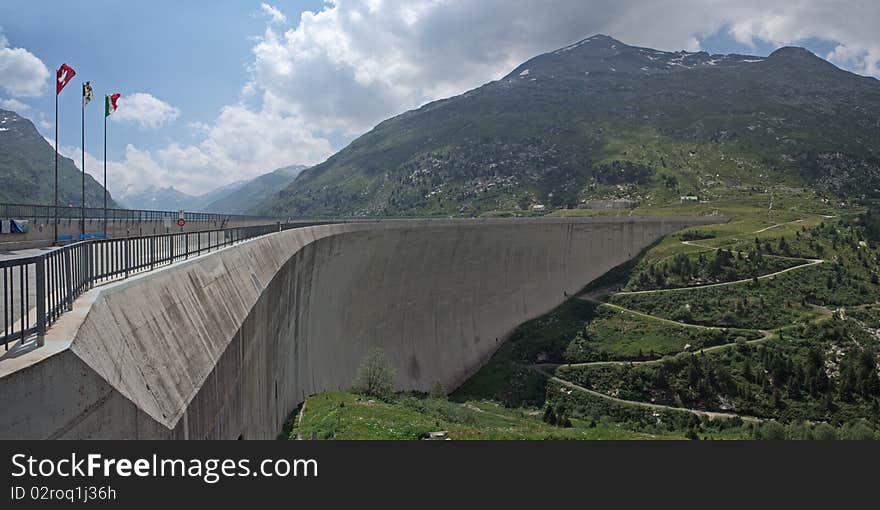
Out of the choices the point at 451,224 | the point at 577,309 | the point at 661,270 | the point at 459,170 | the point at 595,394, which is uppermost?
the point at 459,170

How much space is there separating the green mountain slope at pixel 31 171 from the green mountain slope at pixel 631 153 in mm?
62412

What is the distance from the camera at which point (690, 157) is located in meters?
125

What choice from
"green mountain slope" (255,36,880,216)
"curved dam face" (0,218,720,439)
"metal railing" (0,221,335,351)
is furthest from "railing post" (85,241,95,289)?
"green mountain slope" (255,36,880,216)

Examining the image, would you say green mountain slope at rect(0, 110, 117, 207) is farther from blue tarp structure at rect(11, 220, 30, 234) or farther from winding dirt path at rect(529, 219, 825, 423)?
blue tarp structure at rect(11, 220, 30, 234)

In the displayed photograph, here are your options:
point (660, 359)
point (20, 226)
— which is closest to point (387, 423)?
point (20, 226)

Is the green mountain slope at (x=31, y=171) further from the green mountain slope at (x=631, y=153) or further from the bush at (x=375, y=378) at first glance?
the bush at (x=375, y=378)

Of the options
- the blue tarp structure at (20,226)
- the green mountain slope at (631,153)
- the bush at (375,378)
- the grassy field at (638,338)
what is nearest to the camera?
the blue tarp structure at (20,226)

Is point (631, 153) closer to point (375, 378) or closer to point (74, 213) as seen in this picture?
point (375, 378)

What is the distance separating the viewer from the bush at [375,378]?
1049 inches

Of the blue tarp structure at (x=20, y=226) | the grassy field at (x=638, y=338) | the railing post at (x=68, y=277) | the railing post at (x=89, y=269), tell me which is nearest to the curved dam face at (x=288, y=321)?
the railing post at (x=68, y=277)

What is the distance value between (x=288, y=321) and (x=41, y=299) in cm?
1340

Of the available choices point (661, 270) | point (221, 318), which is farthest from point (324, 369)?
point (661, 270)
